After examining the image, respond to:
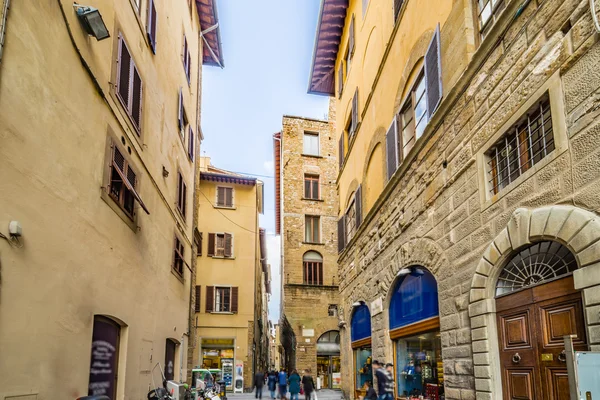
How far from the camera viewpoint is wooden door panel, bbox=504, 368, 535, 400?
605 cm

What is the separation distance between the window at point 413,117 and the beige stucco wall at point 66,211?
5432 millimetres

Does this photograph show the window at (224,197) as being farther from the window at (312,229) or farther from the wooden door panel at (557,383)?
the wooden door panel at (557,383)

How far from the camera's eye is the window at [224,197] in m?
31.7

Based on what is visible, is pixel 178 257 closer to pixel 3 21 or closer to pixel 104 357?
pixel 104 357

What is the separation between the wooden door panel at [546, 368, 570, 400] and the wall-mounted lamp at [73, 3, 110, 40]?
718cm

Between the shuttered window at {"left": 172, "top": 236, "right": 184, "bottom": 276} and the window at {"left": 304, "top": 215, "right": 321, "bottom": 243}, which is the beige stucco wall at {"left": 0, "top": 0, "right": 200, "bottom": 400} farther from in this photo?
the window at {"left": 304, "top": 215, "right": 321, "bottom": 243}

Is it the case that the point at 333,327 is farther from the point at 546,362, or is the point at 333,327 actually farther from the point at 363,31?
the point at 546,362

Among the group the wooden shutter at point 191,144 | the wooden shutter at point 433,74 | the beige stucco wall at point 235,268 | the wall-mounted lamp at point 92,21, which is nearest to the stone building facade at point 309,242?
the beige stucco wall at point 235,268

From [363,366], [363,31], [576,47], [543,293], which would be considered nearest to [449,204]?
[543,293]

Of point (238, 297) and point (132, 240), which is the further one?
point (238, 297)

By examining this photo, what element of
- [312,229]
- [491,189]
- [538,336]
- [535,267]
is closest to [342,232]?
[491,189]

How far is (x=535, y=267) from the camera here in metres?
6.11

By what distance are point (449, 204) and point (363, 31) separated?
30.1 feet

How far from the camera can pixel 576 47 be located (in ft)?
17.5
